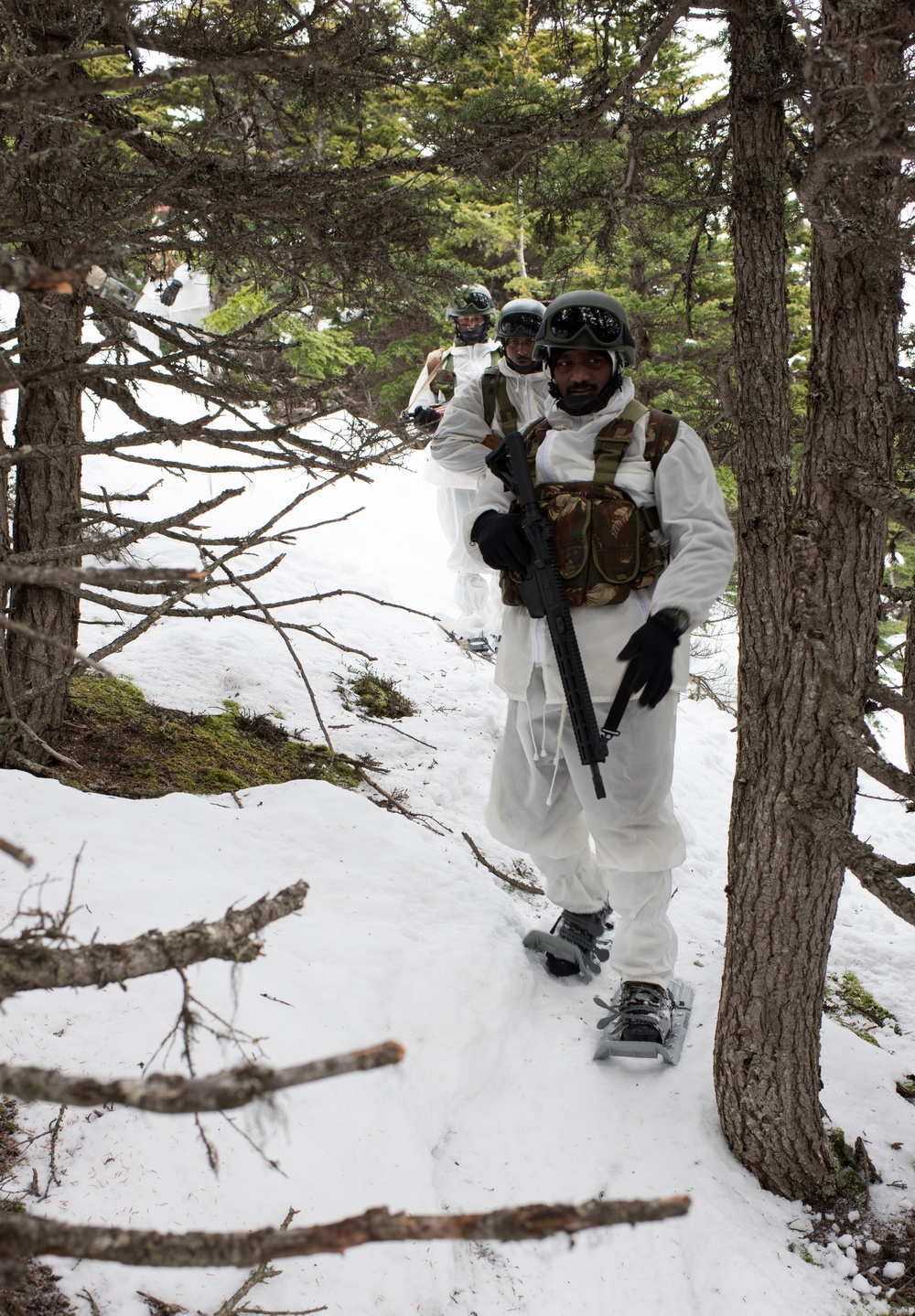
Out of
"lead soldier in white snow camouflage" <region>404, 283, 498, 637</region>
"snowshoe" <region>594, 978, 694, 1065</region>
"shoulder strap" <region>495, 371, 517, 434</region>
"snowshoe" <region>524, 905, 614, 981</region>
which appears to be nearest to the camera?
"snowshoe" <region>594, 978, 694, 1065</region>

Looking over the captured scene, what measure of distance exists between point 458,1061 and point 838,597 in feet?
6.36

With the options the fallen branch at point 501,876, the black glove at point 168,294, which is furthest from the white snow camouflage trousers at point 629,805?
the black glove at point 168,294

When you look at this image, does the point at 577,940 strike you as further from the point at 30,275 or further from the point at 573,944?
the point at 30,275

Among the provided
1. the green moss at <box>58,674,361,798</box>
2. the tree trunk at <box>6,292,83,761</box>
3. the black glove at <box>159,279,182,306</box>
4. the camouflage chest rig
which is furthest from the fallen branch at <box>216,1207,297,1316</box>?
the black glove at <box>159,279,182,306</box>

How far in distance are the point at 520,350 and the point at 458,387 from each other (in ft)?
6.84

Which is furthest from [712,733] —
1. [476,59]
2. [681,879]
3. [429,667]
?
Answer: [476,59]

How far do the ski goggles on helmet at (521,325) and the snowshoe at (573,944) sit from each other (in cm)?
342

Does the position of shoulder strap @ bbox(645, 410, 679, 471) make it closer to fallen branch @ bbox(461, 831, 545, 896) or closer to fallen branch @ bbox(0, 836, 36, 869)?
fallen branch @ bbox(461, 831, 545, 896)

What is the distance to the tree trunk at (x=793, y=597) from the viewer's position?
2.37 metres

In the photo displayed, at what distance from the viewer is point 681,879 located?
521cm

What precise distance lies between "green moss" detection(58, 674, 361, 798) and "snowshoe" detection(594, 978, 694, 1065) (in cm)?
172

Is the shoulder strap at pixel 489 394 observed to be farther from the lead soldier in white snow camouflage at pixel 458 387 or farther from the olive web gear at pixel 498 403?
the lead soldier in white snow camouflage at pixel 458 387

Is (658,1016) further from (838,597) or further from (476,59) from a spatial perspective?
(476,59)

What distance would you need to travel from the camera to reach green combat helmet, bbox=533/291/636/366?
3447 mm
